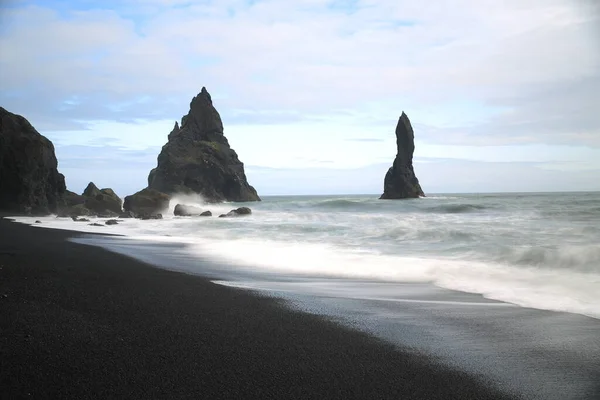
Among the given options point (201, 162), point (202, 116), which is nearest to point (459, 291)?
point (201, 162)

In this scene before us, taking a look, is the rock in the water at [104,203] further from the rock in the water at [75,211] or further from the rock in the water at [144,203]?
the rock in the water at [144,203]

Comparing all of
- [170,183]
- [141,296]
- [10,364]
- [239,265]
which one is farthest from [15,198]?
[170,183]

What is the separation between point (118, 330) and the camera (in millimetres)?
4211

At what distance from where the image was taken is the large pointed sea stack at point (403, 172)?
86.8m

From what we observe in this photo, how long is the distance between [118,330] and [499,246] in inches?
476

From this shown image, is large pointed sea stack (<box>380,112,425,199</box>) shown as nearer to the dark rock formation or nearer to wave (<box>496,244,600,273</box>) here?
the dark rock formation

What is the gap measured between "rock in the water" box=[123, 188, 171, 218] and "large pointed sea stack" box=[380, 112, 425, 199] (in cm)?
5690

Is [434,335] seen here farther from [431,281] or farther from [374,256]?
[374,256]

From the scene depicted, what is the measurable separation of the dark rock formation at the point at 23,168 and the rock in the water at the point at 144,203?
601 centimetres

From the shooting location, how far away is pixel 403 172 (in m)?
88.3

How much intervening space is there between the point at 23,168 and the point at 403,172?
69.0 meters

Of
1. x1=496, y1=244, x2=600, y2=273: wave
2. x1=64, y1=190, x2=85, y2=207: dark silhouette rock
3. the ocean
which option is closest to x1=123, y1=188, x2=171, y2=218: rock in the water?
x1=64, y1=190, x2=85, y2=207: dark silhouette rock

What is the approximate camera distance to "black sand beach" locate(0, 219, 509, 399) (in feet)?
10.1

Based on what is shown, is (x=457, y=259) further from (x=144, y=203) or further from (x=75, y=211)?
(x=75, y=211)
